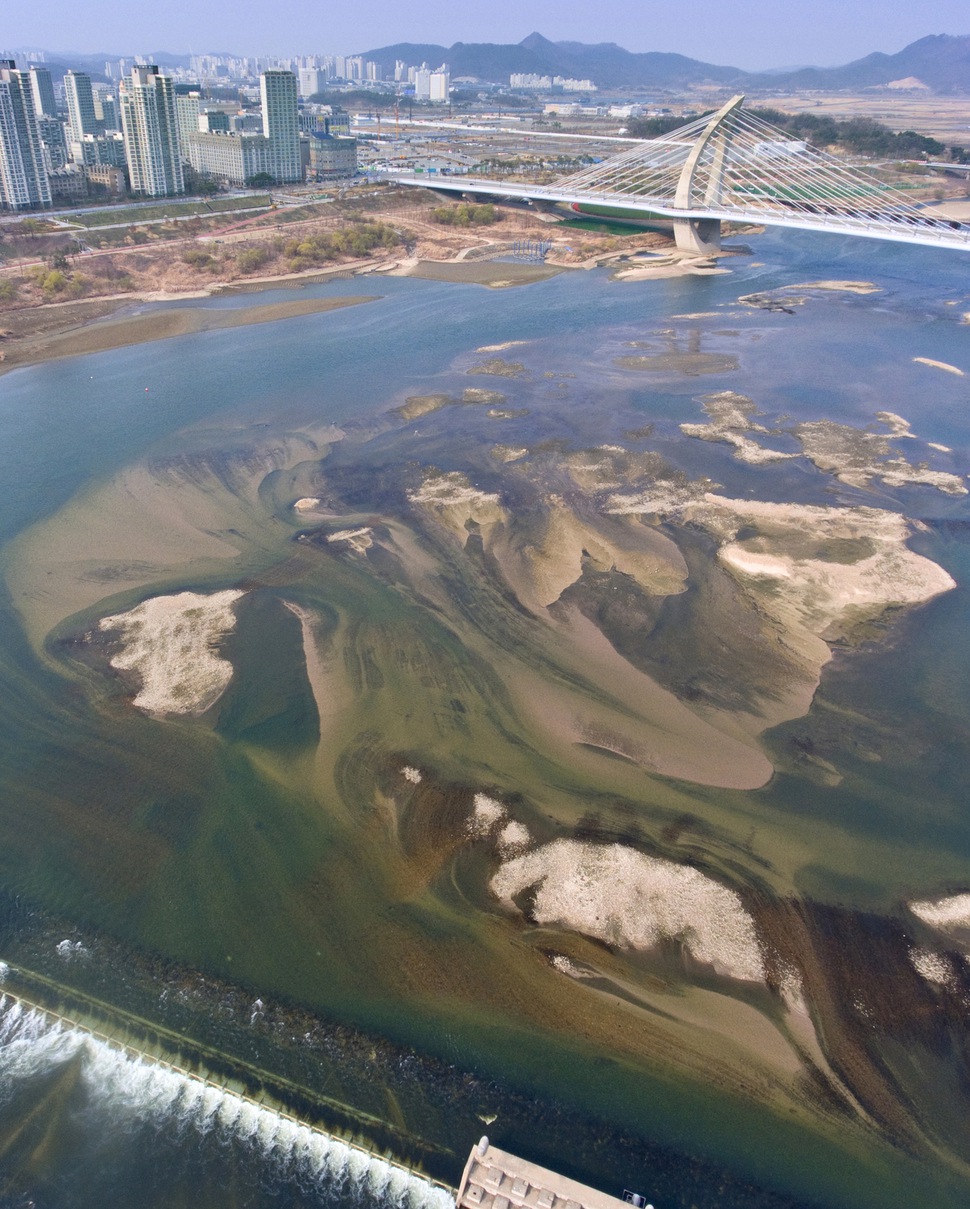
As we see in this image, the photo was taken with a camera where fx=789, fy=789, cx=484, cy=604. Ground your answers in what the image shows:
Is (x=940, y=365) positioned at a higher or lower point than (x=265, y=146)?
lower

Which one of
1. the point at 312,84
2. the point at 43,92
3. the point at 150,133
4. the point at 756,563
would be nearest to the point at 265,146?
the point at 150,133

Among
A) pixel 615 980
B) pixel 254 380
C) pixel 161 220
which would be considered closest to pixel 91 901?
pixel 615 980

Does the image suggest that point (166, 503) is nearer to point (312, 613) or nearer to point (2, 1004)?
point (312, 613)

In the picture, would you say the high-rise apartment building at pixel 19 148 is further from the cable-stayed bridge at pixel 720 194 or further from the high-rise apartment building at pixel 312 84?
the high-rise apartment building at pixel 312 84

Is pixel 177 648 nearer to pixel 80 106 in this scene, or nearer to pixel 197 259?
pixel 197 259

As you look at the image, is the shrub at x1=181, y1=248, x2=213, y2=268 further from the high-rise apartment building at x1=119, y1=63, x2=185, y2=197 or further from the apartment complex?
the apartment complex
